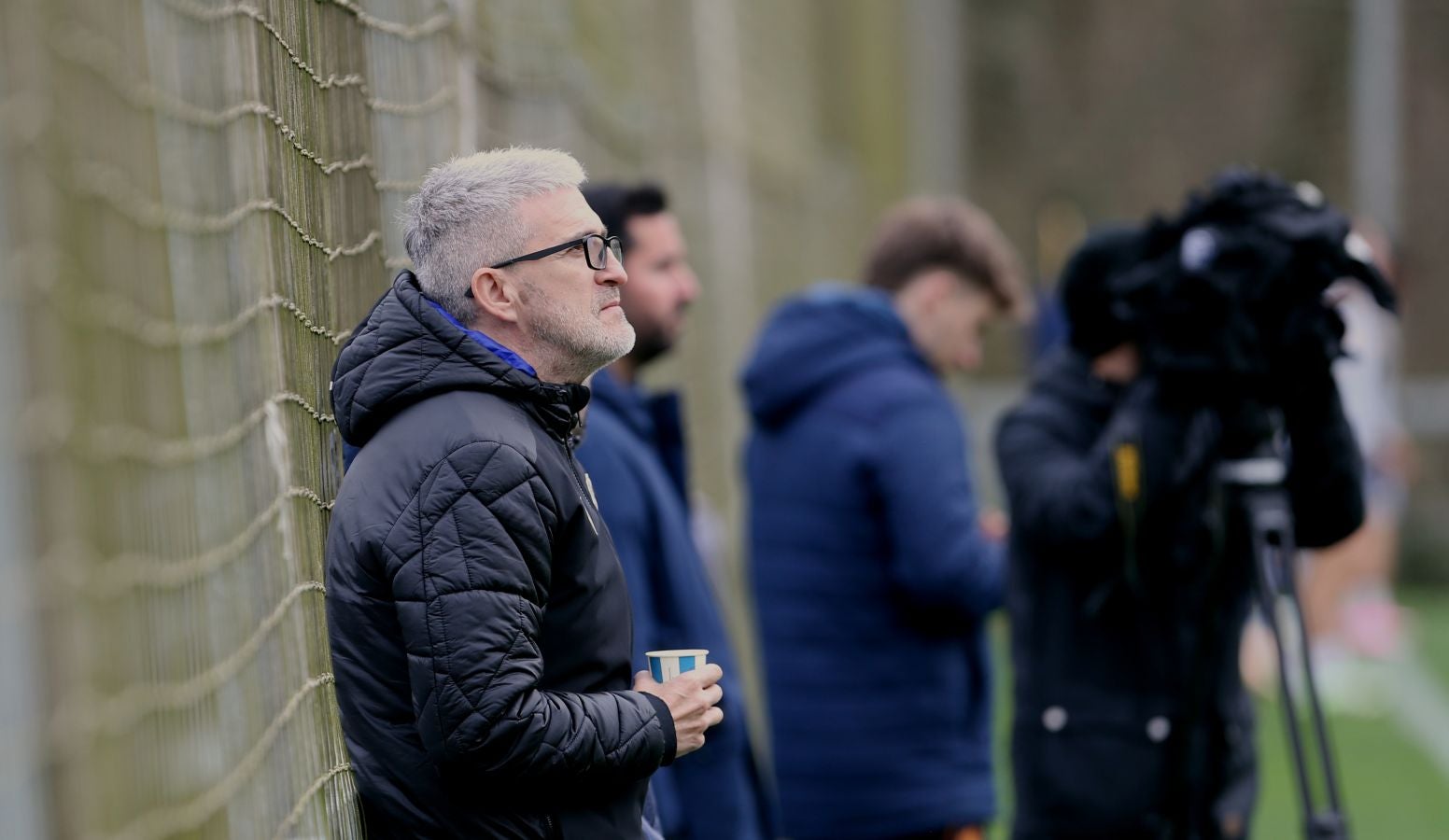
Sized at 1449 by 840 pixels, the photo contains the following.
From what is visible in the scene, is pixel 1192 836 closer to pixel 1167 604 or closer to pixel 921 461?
pixel 1167 604

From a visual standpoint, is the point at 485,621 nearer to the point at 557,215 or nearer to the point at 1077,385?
the point at 557,215

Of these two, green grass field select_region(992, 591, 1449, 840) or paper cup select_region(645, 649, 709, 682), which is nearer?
paper cup select_region(645, 649, 709, 682)

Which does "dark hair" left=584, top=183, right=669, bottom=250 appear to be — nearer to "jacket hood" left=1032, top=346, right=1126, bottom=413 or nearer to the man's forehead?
"jacket hood" left=1032, top=346, right=1126, bottom=413

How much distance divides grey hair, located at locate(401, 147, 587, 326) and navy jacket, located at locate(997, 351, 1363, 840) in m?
1.37

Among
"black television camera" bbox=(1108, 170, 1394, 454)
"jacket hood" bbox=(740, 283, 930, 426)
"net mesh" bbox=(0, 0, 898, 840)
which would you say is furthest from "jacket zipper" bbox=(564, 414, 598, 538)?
"jacket hood" bbox=(740, 283, 930, 426)

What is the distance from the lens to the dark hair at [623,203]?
10.5ft

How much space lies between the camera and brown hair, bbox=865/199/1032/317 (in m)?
3.84

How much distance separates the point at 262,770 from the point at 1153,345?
162cm

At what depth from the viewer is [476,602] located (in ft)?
5.53

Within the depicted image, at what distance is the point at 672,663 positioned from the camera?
6.24 feet

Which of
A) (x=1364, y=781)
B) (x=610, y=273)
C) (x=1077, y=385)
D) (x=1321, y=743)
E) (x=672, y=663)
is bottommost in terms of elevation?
(x=1364, y=781)

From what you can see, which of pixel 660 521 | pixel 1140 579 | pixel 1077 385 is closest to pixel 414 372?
pixel 660 521

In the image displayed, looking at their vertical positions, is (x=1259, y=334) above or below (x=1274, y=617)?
above

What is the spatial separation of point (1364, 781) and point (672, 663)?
519 centimetres
